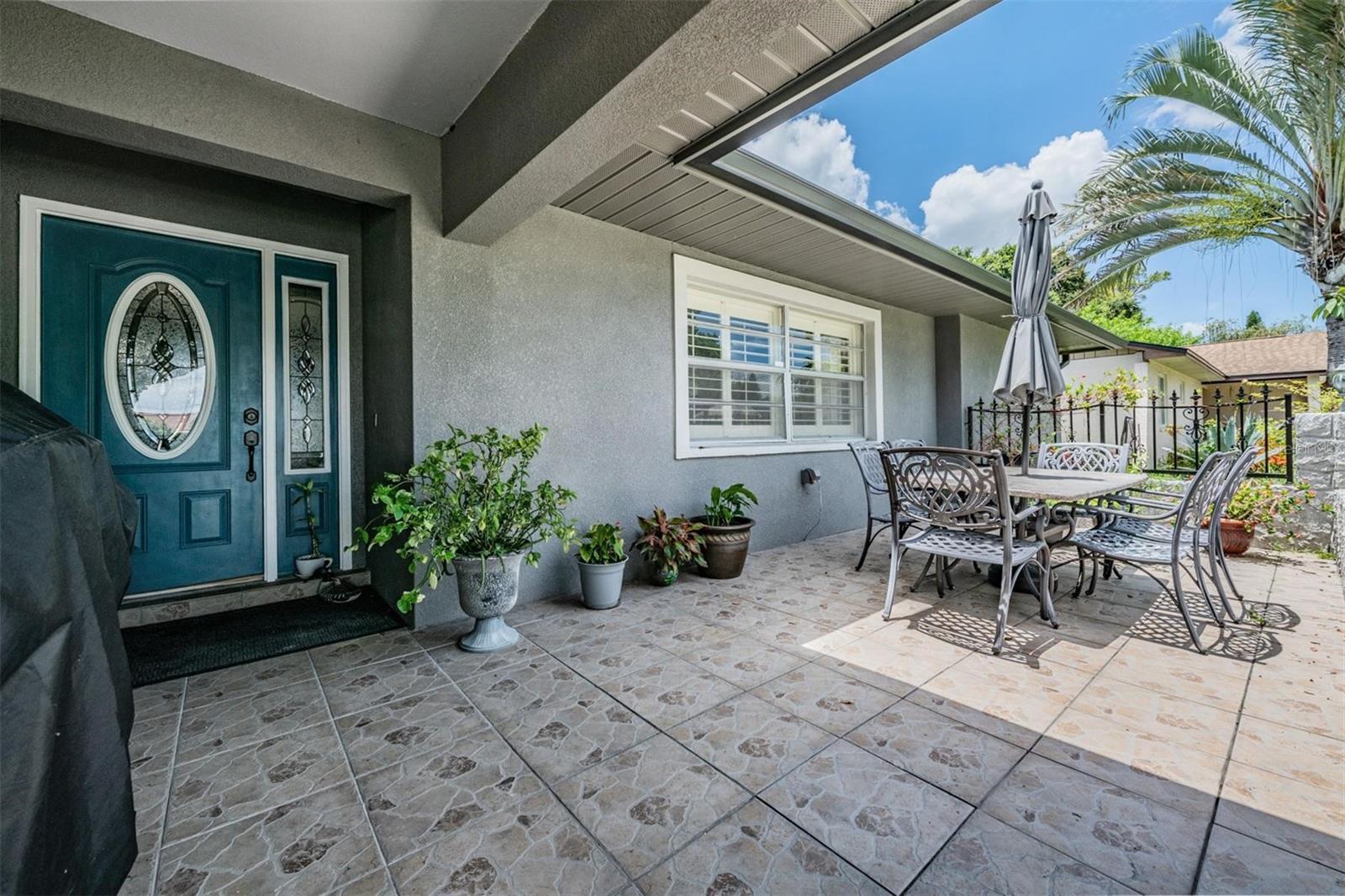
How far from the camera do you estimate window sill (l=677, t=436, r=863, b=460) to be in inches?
172

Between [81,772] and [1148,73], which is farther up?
[1148,73]

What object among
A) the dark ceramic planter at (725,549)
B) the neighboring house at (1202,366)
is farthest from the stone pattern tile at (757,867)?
the neighboring house at (1202,366)

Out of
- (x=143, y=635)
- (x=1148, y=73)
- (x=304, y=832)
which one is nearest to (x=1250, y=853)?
(x=304, y=832)

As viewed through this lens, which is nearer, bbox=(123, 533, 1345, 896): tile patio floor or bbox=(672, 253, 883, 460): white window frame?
bbox=(123, 533, 1345, 896): tile patio floor

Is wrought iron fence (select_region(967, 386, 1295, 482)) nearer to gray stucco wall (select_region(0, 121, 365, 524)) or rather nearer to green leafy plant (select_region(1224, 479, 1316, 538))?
green leafy plant (select_region(1224, 479, 1316, 538))

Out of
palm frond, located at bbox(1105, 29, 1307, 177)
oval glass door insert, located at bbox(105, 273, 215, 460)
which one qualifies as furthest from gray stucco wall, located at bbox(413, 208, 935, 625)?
palm frond, located at bbox(1105, 29, 1307, 177)

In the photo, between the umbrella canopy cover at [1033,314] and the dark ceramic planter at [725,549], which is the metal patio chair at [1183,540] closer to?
the umbrella canopy cover at [1033,314]

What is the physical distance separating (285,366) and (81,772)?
3087 mm

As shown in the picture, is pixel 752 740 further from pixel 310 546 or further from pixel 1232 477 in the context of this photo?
pixel 310 546

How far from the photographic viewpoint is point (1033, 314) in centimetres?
356

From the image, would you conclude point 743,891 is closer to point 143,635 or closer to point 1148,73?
point 143,635

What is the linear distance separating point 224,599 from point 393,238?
2414 mm

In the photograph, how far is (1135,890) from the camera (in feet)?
4.20

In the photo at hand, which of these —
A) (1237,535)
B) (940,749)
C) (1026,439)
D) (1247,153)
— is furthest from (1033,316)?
(1247,153)
